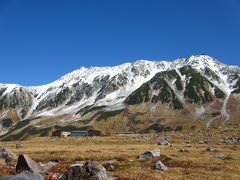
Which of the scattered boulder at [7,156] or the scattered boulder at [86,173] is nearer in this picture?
the scattered boulder at [86,173]

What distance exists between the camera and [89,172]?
29.2 m

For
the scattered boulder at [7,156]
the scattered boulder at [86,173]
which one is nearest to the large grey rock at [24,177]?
the scattered boulder at [86,173]

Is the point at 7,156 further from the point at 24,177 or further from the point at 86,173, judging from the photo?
the point at 24,177

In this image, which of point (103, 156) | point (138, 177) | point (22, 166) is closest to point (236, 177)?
point (138, 177)

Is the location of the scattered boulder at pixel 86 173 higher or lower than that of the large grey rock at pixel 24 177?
lower

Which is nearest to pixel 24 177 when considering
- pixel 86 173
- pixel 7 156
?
pixel 86 173

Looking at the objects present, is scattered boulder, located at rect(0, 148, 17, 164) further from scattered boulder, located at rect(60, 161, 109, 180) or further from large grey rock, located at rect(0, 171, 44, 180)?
large grey rock, located at rect(0, 171, 44, 180)

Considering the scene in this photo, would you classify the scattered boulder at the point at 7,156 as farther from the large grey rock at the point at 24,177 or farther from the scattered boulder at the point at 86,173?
the large grey rock at the point at 24,177

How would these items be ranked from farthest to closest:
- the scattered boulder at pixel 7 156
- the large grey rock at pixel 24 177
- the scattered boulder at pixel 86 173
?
the scattered boulder at pixel 7 156
the scattered boulder at pixel 86 173
the large grey rock at pixel 24 177

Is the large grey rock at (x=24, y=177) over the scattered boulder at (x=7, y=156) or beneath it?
over

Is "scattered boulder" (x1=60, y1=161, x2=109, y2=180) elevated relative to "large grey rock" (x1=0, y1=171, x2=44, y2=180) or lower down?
lower down

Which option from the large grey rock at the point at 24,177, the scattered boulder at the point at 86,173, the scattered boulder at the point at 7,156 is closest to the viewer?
the large grey rock at the point at 24,177

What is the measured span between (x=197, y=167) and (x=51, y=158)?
24167mm

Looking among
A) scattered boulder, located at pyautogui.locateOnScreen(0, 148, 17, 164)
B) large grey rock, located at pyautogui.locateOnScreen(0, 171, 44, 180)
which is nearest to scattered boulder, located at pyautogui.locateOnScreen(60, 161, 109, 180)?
large grey rock, located at pyautogui.locateOnScreen(0, 171, 44, 180)
